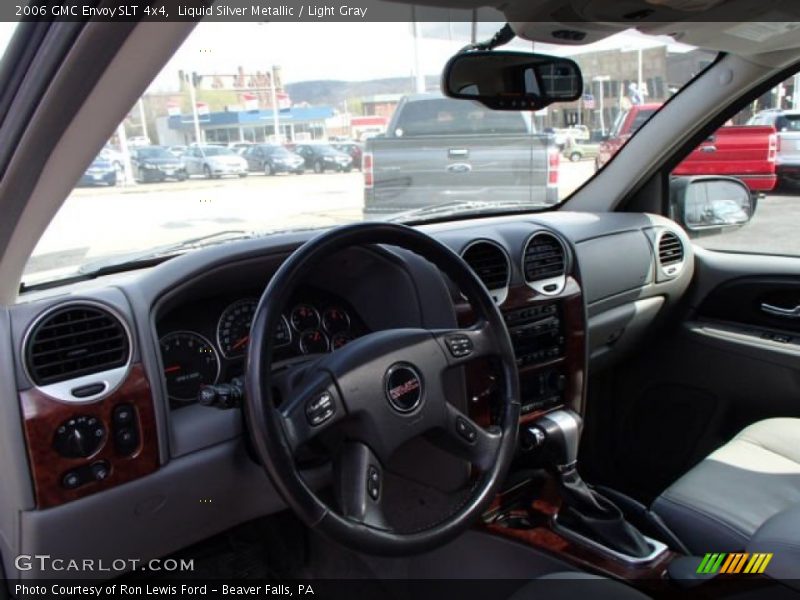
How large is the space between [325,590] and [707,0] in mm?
2175

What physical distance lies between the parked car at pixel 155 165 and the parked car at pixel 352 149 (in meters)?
1.20

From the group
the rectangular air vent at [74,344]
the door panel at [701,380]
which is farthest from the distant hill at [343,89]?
the door panel at [701,380]

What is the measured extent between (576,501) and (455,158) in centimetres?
212

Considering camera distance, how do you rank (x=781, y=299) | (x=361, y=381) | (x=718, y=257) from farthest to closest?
(x=718, y=257) → (x=781, y=299) → (x=361, y=381)

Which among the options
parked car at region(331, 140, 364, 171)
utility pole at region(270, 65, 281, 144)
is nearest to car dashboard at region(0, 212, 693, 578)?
A: utility pole at region(270, 65, 281, 144)

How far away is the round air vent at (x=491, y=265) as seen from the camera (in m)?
2.36

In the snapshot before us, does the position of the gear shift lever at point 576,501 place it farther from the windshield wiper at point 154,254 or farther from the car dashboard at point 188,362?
the windshield wiper at point 154,254

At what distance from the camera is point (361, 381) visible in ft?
4.83

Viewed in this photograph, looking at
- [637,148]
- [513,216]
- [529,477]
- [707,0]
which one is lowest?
[529,477]

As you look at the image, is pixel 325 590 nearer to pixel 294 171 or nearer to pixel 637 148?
pixel 294 171

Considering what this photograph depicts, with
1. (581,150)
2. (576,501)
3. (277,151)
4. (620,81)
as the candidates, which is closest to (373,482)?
(576,501)

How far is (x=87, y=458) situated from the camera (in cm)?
152

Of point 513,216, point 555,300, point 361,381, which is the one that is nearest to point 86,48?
point 361,381

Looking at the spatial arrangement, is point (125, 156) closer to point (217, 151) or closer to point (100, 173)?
point (100, 173)
